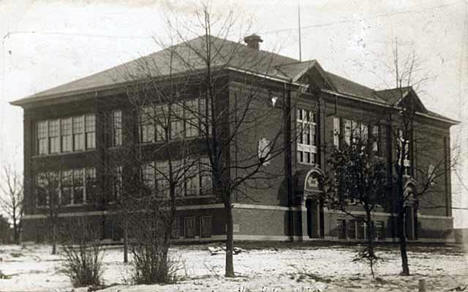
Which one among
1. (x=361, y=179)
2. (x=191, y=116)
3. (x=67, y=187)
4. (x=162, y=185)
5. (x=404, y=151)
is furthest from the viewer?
(x=67, y=187)

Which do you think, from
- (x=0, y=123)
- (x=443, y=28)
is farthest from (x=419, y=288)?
(x=0, y=123)

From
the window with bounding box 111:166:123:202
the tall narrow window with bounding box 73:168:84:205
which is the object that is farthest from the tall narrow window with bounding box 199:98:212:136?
the tall narrow window with bounding box 73:168:84:205

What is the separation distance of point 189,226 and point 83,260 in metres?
8.54

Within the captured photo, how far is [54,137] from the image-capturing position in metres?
36.1

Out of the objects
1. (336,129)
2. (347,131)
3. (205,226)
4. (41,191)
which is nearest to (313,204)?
(205,226)

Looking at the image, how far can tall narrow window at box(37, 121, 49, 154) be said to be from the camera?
35.5 meters

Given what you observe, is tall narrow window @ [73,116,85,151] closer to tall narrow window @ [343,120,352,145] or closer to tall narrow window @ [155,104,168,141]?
tall narrow window @ [155,104,168,141]

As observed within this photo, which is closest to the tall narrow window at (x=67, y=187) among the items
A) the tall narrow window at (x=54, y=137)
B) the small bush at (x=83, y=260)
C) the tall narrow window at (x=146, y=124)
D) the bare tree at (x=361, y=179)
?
the tall narrow window at (x=54, y=137)

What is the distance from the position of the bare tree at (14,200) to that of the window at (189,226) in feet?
22.9

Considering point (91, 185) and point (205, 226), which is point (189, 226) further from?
point (91, 185)

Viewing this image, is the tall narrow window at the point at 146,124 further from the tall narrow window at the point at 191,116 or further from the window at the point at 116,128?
the window at the point at 116,128

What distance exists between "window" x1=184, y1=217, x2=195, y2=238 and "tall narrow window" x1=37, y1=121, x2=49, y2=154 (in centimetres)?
1129

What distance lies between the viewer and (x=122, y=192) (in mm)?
23453

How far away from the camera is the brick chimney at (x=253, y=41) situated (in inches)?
823
